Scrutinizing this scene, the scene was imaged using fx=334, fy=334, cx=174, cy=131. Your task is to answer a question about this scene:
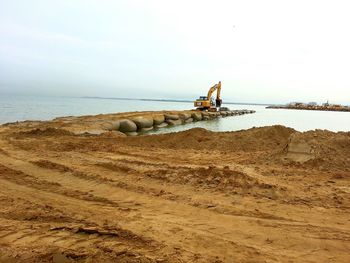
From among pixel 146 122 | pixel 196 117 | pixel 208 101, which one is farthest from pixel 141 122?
pixel 208 101

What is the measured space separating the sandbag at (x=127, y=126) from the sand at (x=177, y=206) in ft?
39.8

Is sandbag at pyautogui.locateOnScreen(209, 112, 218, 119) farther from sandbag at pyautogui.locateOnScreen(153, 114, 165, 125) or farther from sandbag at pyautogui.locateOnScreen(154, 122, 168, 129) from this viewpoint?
sandbag at pyautogui.locateOnScreen(153, 114, 165, 125)

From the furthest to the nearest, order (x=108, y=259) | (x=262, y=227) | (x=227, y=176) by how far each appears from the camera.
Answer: (x=227, y=176) < (x=262, y=227) < (x=108, y=259)

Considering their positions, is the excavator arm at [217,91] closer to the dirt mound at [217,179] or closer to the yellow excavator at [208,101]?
the yellow excavator at [208,101]

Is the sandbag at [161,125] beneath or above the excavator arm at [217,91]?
beneath

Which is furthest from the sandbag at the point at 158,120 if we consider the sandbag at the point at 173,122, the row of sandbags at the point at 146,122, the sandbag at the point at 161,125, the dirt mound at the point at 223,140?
the dirt mound at the point at 223,140

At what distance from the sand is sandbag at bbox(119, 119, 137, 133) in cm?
1212

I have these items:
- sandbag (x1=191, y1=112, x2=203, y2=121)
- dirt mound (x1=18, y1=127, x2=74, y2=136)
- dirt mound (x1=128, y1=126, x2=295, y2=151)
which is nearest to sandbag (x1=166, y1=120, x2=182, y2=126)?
sandbag (x1=191, y1=112, x2=203, y2=121)

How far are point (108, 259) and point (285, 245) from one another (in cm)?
203

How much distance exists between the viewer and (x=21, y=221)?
4598mm

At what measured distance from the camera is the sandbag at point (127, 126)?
21.8m

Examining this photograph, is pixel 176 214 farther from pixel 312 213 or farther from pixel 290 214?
pixel 312 213

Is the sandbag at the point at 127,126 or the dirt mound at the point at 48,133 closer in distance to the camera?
the dirt mound at the point at 48,133

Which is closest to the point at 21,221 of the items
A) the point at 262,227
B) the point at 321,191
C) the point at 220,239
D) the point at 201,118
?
the point at 220,239
